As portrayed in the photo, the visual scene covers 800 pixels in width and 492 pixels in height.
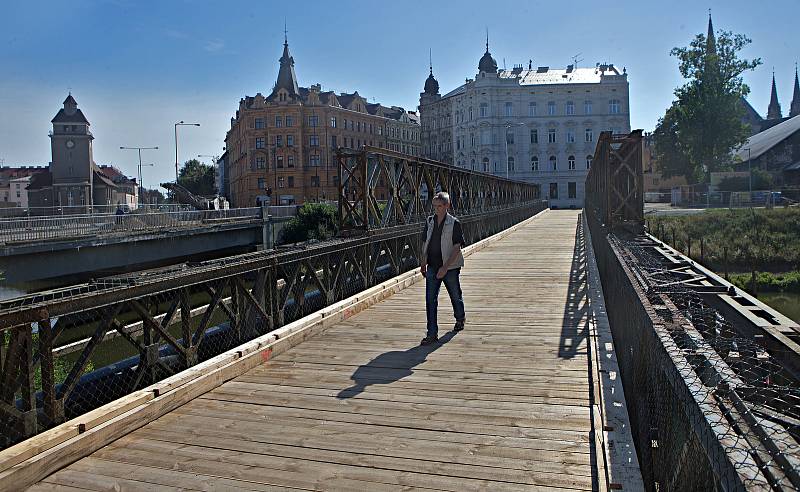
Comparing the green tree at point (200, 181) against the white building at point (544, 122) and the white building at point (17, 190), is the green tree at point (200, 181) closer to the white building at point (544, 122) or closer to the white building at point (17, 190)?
the white building at point (17, 190)

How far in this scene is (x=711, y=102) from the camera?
214ft

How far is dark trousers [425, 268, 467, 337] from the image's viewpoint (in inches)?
305

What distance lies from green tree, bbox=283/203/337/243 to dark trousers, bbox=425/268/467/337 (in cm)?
3721

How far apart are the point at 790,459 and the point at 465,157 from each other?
309 feet

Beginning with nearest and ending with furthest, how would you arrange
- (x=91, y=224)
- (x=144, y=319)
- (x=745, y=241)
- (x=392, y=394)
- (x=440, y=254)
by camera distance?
(x=144, y=319) → (x=392, y=394) → (x=440, y=254) → (x=91, y=224) → (x=745, y=241)

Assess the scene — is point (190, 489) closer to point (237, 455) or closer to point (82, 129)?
point (237, 455)

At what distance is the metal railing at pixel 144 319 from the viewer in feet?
14.7

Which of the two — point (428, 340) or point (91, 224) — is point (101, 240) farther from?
point (428, 340)

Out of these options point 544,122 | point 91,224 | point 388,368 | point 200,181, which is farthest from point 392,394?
point 200,181

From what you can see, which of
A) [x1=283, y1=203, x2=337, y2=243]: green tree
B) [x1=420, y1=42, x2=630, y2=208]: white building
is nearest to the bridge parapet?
[x1=283, y1=203, x2=337, y2=243]: green tree

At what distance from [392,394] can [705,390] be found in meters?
3.30

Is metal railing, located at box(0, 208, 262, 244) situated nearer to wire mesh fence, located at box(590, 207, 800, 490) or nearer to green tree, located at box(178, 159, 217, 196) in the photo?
wire mesh fence, located at box(590, 207, 800, 490)

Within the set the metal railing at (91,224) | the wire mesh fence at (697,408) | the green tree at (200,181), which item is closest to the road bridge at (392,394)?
the wire mesh fence at (697,408)

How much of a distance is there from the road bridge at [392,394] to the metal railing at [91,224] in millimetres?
20822
